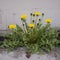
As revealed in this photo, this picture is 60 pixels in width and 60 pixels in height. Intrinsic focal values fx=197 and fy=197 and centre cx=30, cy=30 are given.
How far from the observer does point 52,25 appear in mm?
2223

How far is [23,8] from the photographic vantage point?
2.17 metres

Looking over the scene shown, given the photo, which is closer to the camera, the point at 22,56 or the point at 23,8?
the point at 22,56

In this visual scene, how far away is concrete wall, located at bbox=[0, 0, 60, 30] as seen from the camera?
2.15 meters

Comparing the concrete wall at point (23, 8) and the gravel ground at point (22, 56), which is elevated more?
A: the concrete wall at point (23, 8)

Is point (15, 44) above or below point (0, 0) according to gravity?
below

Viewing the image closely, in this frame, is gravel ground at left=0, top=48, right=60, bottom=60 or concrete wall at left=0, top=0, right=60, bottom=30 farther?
concrete wall at left=0, top=0, right=60, bottom=30

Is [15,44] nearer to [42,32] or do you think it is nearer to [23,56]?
[23,56]

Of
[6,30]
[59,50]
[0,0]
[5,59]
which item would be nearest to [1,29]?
[6,30]

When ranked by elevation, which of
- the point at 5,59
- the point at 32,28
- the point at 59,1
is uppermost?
the point at 59,1

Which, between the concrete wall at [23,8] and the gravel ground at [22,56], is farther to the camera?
the concrete wall at [23,8]

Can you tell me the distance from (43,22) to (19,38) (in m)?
0.39

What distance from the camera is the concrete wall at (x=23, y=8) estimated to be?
7.04 feet

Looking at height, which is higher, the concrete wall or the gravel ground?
the concrete wall

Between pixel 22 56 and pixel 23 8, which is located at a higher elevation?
pixel 23 8
